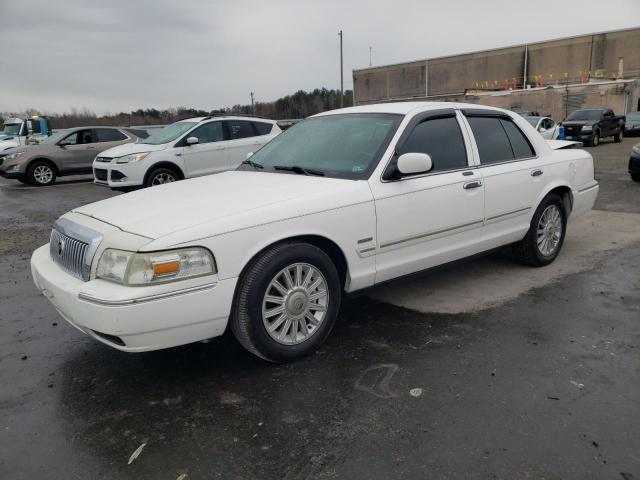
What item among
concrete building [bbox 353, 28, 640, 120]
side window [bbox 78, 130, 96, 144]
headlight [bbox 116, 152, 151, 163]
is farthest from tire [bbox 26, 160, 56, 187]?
concrete building [bbox 353, 28, 640, 120]

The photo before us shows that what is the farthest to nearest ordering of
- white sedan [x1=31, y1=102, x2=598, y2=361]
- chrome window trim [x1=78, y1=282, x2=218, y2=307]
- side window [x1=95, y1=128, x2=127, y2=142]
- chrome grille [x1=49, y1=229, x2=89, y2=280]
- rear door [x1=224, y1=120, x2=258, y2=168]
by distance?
side window [x1=95, y1=128, x2=127, y2=142]
rear door [x1=224, y1=120, x2=258, y2=168]
chrome grille [x1=49, y1=229, x2=89, y2=280]
white sedan [x1=31, y1=102, x2=598, y2=361]
chrome window trim [x1=78, y1=282, x2=218, y2=307]

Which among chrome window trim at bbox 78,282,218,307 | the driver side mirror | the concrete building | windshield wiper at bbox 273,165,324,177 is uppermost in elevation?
the concrete building

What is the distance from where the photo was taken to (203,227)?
120 inches

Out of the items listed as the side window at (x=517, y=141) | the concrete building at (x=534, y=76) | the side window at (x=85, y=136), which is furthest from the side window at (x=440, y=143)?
the concrete building at (x=534, y=76)

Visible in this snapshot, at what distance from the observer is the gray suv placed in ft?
48.0

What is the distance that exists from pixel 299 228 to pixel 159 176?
8008 mm

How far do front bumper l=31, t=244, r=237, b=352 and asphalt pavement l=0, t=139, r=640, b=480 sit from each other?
400mm

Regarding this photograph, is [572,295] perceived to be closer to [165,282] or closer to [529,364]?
[529,364]

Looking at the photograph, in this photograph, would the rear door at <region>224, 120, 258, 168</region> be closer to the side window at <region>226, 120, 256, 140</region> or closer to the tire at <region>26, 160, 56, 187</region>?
the side window at <region>226, 120, 256, 140</region>

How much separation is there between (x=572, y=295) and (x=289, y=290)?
8.87 ft

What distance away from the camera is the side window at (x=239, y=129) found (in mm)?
11055

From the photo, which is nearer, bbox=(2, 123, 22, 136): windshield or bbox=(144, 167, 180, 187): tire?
bbox=(144, 167, 180, 187): tire

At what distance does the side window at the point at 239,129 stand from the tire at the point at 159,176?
4.80 ft

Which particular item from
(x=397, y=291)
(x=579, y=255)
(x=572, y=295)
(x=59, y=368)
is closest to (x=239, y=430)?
(x=59, y=368)
